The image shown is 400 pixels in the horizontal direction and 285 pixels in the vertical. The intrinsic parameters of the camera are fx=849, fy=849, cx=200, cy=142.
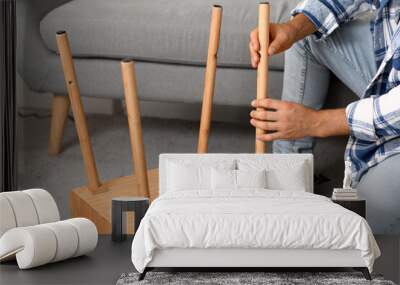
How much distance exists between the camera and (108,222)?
2461mm

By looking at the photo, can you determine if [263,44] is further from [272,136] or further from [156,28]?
[156,28]

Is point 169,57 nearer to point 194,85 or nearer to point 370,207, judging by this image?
point 194,85

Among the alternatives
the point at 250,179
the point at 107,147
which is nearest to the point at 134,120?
the point at 250,179

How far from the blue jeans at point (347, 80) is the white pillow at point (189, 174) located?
41 cm

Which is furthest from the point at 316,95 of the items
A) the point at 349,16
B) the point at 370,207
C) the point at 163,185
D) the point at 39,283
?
the point at 39,283

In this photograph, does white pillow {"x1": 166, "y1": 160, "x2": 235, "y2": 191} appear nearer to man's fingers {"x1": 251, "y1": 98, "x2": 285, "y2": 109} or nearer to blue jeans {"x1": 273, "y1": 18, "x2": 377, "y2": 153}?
man's fingers {"x1": 251, "y1": 98, "x2": 285, "y2": 109}

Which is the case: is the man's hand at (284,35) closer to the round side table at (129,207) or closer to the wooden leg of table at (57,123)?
the round side table at (129,207)

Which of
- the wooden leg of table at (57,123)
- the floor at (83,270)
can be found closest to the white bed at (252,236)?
the floor at (83,270)

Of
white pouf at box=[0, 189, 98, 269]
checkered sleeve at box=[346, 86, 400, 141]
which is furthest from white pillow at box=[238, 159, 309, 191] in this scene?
white pouf at box=[0, 189, 98, 269]

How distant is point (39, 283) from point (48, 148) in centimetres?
126

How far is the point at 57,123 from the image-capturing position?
289cm

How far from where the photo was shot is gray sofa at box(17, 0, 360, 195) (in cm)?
263

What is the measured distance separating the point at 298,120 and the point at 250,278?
0.65 m

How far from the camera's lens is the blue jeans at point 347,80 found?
2168 millimetres
